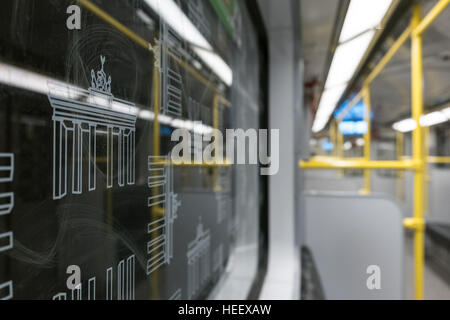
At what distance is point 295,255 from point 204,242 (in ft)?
2.96

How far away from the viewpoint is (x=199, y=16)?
0.50 meters

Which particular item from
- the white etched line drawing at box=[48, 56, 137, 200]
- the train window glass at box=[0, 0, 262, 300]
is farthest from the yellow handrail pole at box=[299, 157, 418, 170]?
the white etched line drawing at box=[48, 56, 137, 200]

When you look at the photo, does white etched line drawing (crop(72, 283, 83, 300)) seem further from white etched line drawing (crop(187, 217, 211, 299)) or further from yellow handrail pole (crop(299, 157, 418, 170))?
yellow handrail pole (crop(299, 157, 418, 170))

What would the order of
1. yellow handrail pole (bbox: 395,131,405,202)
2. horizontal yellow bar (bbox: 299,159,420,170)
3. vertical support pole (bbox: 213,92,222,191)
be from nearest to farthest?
vertical support pole (bbox: 213,92,222,191)
horizontal yellow bar (bbox: 299,159,420,170)
yellow handrail pole (bbox: 395,131,405,202)

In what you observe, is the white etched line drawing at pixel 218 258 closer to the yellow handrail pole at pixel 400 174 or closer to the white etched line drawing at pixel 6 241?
the white etched line drawing at pixel 6 241

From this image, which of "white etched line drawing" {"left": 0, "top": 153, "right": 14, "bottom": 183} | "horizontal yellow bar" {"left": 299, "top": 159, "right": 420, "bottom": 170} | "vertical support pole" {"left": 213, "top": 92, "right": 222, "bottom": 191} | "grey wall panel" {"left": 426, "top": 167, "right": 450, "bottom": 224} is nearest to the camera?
"white etched line drawing" {"left": 0, "top": 153, "right": 14, "bottom": 183}

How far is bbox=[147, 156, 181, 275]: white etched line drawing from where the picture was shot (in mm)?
333

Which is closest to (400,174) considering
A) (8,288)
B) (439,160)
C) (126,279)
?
(439,160)

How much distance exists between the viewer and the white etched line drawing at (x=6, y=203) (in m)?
0.15

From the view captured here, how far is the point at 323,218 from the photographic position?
158 cm

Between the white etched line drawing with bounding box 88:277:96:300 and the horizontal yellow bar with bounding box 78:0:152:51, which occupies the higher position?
the horizontal yellow bar with bounding box 78:0:152:51

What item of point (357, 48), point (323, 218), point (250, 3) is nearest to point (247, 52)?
point (250, 3)

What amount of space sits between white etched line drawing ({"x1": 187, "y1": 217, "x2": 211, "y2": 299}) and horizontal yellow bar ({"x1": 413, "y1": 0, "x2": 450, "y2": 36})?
3.15 feet

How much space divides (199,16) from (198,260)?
0.43 metres
